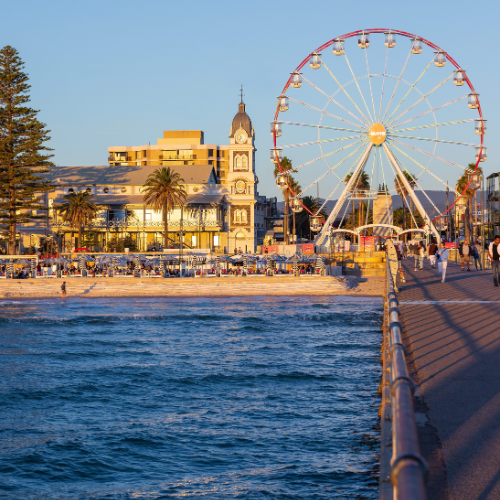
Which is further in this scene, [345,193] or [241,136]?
[241,136]

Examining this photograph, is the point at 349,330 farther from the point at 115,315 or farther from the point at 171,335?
the point at 115,315

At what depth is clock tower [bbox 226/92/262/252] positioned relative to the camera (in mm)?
80562

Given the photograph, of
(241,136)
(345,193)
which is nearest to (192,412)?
(345,193)

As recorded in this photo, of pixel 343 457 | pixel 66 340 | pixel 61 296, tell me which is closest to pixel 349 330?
pixel 66 340

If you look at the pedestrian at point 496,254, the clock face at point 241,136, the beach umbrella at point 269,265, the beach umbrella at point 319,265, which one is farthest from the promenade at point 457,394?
the clock face at point 241,136

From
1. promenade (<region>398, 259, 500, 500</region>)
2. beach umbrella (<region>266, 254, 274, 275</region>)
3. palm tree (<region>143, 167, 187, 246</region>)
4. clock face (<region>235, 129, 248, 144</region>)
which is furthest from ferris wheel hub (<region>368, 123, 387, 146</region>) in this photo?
clock face (<region>235, 129, 248, 144</region>)

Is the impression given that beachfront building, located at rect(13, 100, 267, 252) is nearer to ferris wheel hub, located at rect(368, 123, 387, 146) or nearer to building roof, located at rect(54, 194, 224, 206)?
building roof, located at rect(54, 194, 224, 206)

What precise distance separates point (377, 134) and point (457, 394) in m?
40.4

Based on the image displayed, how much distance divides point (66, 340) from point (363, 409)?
16290 mm

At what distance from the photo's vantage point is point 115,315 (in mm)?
36375

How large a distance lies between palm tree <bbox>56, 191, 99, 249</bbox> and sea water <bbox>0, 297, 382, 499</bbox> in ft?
141

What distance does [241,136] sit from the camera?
8244cm

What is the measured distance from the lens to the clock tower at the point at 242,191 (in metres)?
80.6

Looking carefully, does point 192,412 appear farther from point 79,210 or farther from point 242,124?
point 242,124
